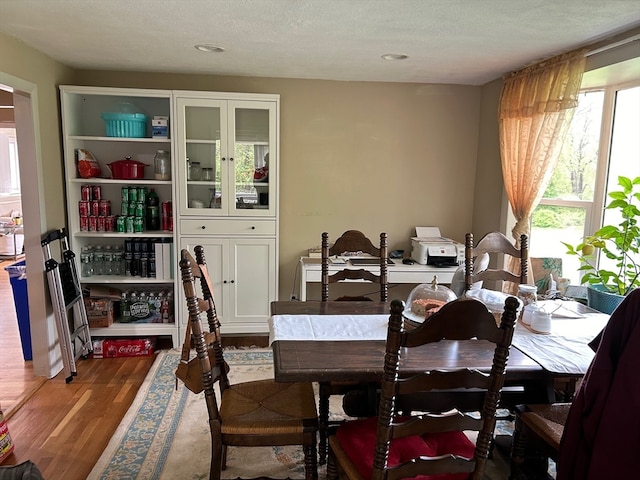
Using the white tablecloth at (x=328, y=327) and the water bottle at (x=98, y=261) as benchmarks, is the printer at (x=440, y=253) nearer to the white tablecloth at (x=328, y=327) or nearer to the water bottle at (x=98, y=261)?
the white tablecloth at (x=328, y=327)

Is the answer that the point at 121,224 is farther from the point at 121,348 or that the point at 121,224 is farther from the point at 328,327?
the point at 328,327

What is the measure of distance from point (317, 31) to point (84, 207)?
2.29 metres

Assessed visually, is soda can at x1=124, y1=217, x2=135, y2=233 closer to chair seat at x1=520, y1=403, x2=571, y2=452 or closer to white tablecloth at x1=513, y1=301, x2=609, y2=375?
white tablecloth at x1=513, y1=301, x2=609, y2=375

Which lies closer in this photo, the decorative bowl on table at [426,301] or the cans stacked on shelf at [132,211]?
the decorative bowl on table at [426,301]

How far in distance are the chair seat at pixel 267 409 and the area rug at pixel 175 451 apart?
48 centimetres

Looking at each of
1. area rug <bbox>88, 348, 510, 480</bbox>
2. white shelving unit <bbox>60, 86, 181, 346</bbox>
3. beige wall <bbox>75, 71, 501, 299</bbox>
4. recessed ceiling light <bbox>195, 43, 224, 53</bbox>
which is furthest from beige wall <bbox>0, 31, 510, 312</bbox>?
area rug <bbox>88, 348, 510, 480</bbox>

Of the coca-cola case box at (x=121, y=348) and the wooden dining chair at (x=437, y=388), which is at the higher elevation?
the wooden dining chair at (x=437, y=388)

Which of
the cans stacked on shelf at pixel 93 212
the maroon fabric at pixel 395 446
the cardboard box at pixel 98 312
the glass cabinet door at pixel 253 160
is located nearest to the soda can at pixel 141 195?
the cans stacked on shelf at pixel 93 212

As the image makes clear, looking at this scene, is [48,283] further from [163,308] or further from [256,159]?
[256,159]

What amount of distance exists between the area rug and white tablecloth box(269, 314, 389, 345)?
0.77m

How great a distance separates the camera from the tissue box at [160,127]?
352 centimetres

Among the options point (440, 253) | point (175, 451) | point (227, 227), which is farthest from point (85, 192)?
point (440, 253)

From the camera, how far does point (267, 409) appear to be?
74.3 inches

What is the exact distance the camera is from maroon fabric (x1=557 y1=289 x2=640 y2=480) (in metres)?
1.26
